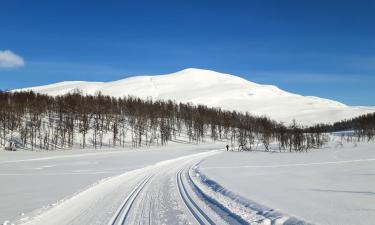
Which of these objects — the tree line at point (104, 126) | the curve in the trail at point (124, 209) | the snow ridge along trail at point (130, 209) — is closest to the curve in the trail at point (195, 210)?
the snow ridge along trail at point (130, 209)

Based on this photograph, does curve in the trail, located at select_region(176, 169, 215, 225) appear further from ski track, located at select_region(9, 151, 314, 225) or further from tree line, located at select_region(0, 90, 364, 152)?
tree line, located at select_region(0, 90, 364, 152)

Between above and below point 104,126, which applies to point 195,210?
below

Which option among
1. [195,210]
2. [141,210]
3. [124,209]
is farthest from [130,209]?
[195,210]

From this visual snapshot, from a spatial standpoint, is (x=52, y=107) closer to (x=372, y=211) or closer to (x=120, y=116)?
(x=120, y=116)

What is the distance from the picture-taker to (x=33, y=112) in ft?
408

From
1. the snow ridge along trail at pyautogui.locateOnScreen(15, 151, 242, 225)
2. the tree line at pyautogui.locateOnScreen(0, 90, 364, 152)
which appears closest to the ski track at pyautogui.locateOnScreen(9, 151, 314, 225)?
the snow ridge along trail at pyautogui.locateOnScreen(15, 151, 242, 225)

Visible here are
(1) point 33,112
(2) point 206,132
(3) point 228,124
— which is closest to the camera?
(1) point 33,112

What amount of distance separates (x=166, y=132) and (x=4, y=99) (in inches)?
2278

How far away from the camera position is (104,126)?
130500mm

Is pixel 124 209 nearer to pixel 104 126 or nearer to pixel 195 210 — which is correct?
pixel 195 210

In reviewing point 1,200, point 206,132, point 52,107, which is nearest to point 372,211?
point 1,200

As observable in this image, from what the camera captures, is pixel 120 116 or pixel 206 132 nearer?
pixel 120 116

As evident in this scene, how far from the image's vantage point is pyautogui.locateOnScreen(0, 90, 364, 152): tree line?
106438 mm

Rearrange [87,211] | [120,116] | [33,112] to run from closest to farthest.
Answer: [87,211], [33,112], [120,116]
